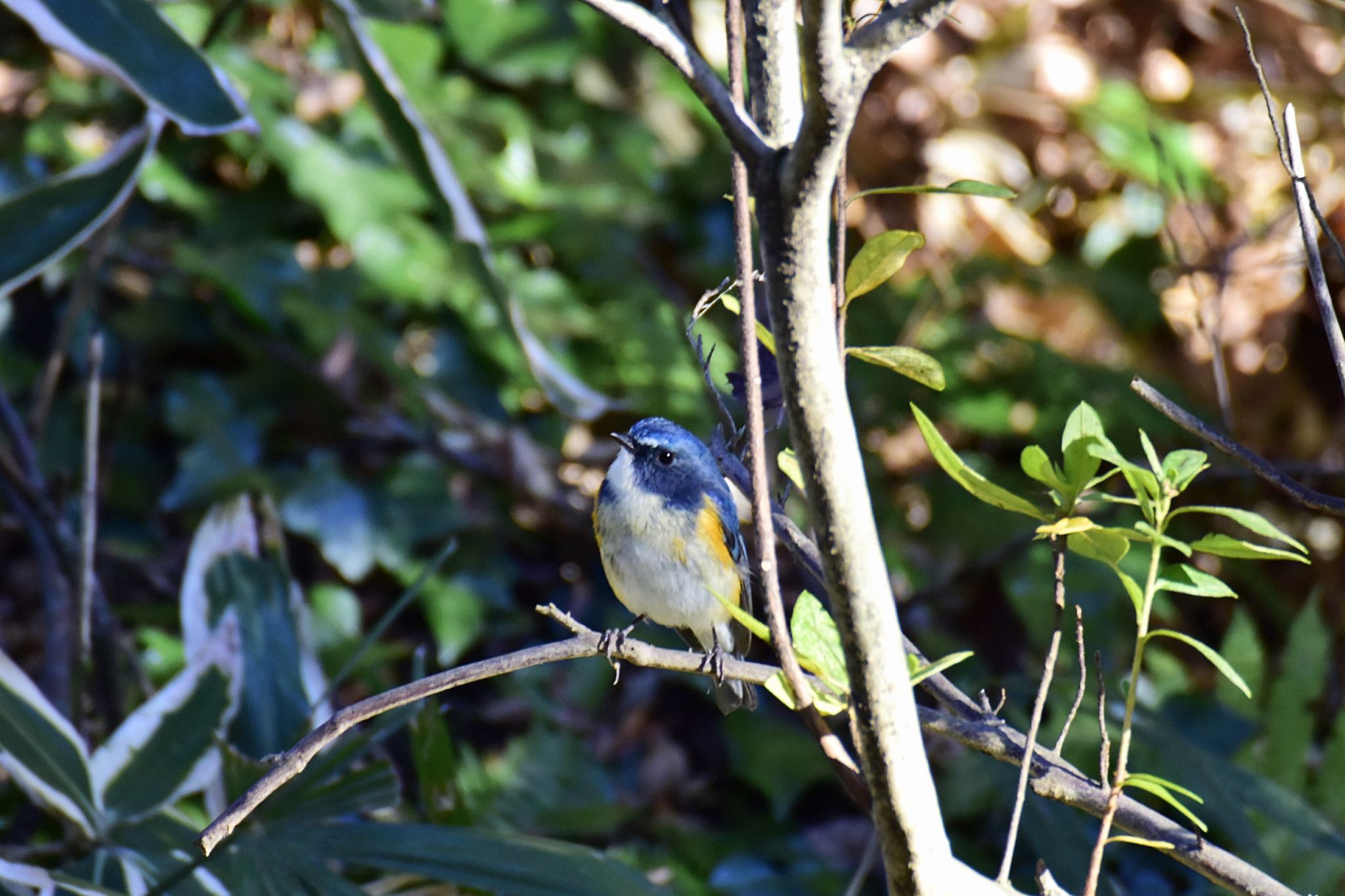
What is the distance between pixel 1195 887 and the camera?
2.00 meters

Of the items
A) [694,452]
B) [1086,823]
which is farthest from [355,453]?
[1086,823]

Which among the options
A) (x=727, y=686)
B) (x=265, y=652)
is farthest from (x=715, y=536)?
(x=265, y=652)

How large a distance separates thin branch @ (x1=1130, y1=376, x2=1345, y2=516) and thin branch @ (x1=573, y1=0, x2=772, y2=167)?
13.2 inches

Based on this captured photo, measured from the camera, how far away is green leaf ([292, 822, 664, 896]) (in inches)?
47.9

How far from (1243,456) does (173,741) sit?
1.37 meters

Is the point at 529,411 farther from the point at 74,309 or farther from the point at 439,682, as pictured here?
the point at 439,682

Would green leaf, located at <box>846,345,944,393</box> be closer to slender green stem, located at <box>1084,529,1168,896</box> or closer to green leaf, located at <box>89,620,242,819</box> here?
slender green stem, located at <box>1084,529,1168,896</box>

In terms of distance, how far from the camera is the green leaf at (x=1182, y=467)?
2.40 feet

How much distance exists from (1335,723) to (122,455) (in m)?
2.62

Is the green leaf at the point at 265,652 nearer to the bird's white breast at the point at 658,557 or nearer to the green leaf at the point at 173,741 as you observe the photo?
the green leaf at the point at 173,741

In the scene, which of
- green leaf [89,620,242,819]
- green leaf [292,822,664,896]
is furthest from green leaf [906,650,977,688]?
green leaf [89,620,242,819]

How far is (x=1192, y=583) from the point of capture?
77cm

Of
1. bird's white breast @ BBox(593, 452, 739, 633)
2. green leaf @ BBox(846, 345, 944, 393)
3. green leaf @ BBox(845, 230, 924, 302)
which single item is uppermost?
green leaf @ BBox(845, 230, 924, 302)

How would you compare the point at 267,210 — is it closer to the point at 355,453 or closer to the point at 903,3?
the point at 355,453
